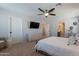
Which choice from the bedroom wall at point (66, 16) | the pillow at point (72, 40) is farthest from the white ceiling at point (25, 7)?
the pillow at point (72, 40)

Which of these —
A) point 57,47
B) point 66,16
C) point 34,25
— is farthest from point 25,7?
point 57,47

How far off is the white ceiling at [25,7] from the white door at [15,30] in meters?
0.13

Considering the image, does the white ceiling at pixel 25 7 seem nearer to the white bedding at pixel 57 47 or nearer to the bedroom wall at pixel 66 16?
the bedroom wall at pixel 66 16

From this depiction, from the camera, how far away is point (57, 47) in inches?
85.0

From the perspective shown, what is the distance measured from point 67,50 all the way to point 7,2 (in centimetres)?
124

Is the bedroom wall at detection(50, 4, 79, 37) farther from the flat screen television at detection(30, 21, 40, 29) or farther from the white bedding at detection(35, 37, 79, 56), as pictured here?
the flat screen television at detection(30, 21, 40, 29)

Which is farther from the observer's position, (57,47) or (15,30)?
(15,30)

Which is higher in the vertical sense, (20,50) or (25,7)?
(25,7)

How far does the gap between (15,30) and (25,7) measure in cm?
42

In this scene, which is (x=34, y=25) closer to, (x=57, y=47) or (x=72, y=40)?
(x=57, y=47)

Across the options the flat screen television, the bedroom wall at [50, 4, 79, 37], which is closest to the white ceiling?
the bedroom wall at [50, 4, 79, 37]

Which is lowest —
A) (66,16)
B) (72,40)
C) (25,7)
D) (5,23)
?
(72,40)

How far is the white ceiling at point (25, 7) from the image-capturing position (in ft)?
7.24

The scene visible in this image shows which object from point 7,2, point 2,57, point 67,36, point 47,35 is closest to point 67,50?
point 67,36
